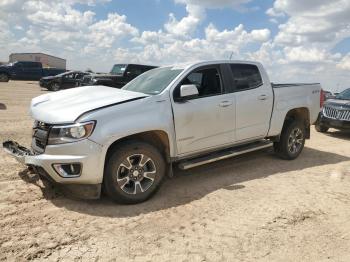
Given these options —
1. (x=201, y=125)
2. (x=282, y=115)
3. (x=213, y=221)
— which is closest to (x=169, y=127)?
(x=201, y=125)

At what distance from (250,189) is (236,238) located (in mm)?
1688

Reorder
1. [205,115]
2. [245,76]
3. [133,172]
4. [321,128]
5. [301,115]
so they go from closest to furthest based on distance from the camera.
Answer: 1. [133,172]
2. [205,115]
3. [245,76]
4. [301,115]
5. [321,128]

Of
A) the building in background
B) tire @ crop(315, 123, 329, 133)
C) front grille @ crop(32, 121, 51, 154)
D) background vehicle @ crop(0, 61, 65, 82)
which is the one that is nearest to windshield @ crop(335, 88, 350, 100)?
tire @ crop(315, 123, 329, 133)

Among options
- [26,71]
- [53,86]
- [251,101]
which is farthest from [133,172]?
[26,71]

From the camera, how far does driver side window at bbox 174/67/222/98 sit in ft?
19.4

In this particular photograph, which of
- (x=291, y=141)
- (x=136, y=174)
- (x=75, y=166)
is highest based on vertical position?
(x=75, y=166)

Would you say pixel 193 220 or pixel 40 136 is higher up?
pixel 40 136

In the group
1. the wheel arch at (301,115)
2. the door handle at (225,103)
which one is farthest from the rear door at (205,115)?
the wheel arch at (301,115)

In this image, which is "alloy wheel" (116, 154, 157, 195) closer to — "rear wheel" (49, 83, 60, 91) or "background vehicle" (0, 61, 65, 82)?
"rear wheel" (49, 83, 60, 91)

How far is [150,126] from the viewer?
5066 mm

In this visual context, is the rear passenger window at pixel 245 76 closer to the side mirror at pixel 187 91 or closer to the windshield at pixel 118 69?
the side mirror at pixel 187 91

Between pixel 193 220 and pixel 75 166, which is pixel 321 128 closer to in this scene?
pixel 193 220

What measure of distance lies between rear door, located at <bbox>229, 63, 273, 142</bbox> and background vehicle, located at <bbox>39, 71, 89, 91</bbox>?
20470mm

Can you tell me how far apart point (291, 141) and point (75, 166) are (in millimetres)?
4639
